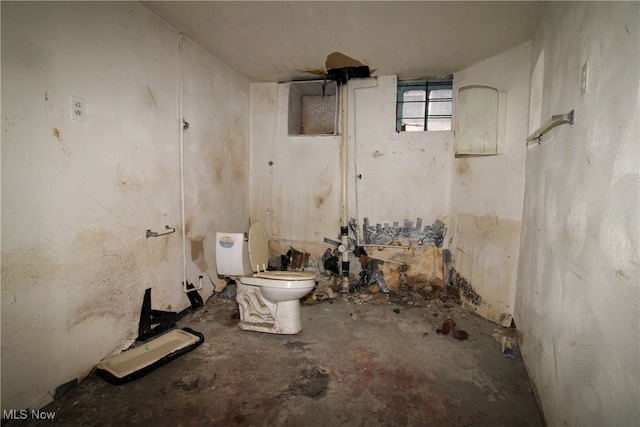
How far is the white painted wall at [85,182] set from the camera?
1.42 meters

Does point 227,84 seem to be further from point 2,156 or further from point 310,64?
point 2,156

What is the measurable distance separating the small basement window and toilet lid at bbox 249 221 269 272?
1.91m

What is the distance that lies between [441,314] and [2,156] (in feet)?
10.2

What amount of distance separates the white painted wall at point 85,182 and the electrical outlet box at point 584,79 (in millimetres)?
2421

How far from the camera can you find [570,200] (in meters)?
1.30

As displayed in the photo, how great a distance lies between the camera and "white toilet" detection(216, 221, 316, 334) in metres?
2.34

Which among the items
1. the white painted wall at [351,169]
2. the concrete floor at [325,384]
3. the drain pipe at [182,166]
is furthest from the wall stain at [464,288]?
the drain pipe at [182,166]

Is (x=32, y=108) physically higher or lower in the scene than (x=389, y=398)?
higher

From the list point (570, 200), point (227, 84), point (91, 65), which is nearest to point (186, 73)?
point (227, 84)

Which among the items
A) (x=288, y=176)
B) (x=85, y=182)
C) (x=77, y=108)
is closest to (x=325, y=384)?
(x=85, y=182)

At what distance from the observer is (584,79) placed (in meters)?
1.23

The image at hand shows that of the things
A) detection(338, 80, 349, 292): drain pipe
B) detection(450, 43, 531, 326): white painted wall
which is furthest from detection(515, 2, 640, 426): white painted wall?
detection(338, 80, 349, 292): drain pipe

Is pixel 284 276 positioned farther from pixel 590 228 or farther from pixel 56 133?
pixel 590 228

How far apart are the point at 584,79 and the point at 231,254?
2.33 m
